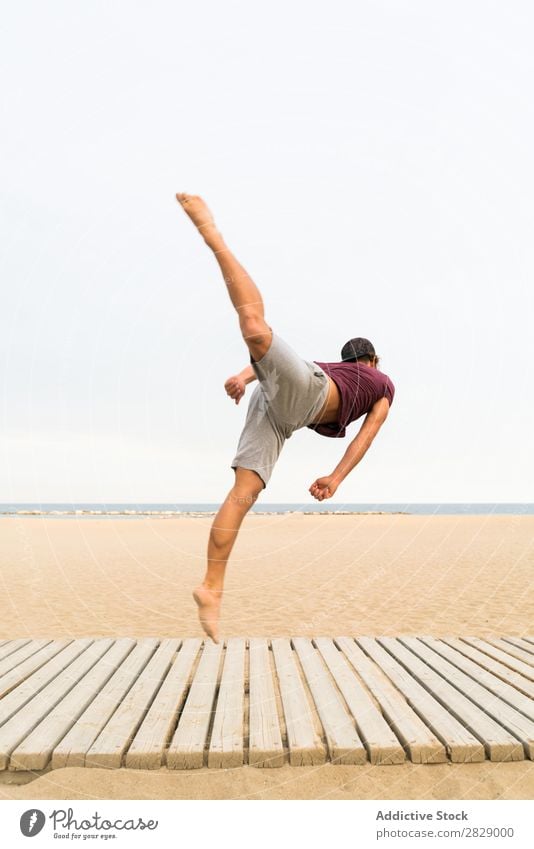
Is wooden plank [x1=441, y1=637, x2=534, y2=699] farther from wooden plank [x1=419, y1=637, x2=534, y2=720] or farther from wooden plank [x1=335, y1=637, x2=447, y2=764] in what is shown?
Answer: wooden plank [x1=335, y1=637, x2=447, y2=764]

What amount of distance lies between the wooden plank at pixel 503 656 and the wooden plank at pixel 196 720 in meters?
2.76

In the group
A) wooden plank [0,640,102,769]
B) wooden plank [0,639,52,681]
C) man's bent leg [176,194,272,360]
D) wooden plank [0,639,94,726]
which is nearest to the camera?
man's bent leg [176,194,272,360]

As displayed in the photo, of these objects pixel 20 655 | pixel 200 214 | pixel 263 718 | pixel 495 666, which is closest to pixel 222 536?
pixel 200 214

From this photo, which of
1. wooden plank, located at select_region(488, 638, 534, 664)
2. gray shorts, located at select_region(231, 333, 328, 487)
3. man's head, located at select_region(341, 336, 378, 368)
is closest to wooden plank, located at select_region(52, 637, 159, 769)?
gray shorts, located at select_region(231, 333, 328, 487)

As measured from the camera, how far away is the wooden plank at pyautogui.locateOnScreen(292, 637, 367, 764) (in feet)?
14.0

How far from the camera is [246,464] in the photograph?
3.83m

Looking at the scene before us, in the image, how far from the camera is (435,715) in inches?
191

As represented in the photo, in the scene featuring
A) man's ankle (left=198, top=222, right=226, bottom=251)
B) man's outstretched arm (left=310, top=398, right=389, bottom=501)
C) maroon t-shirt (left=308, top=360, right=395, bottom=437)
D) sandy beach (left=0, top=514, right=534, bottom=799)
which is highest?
man's ankle (left=198, top=222, right=226, bottom=251)

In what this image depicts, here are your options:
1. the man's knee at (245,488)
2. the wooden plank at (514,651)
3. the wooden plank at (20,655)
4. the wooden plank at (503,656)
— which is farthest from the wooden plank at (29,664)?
the wooden plank at (514,651)

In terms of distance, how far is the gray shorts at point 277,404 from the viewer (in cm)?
341

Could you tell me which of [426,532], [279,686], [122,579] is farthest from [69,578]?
[426,532]

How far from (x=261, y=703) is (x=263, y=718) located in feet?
0.99

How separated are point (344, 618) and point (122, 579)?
254 inches
